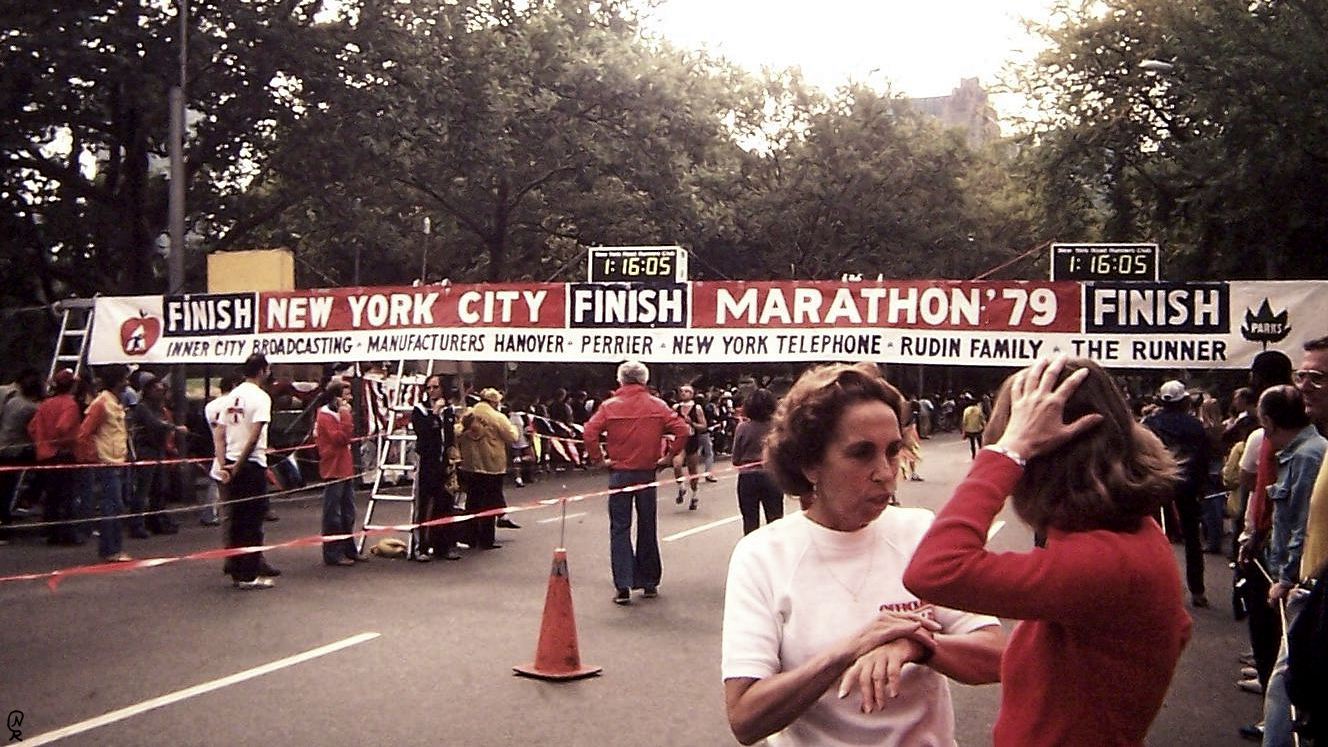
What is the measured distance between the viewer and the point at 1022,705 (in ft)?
9.06

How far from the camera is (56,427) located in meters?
15.6

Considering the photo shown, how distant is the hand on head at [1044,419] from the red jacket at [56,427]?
48.3 ft

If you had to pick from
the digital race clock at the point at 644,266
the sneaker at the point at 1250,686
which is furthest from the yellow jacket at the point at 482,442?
the sneaker at the point at 1250,686

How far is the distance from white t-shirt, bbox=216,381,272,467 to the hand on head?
424 inches

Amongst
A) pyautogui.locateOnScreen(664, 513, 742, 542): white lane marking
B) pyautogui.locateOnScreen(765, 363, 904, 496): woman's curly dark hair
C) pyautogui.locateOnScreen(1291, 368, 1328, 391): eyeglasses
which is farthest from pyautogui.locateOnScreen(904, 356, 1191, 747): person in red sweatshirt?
pyautogui.locateOnScreen(664, 513, 742, 542): white lane marking

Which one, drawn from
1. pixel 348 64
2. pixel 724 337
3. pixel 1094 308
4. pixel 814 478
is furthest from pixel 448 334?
pixel 814 478

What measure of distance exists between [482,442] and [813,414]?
40.5ft

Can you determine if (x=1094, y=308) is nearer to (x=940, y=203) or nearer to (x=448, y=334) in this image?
(x=448, y=334)

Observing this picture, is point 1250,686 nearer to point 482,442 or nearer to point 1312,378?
point 1312,378

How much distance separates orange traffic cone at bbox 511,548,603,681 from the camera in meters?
8.48

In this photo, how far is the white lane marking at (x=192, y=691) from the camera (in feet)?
23.5

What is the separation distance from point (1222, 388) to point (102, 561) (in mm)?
20988

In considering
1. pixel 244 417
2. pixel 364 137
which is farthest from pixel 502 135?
pixel 244 417

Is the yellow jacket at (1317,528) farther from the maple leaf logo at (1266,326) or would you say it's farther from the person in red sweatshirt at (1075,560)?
the maple leaf logo at (1266,326)
